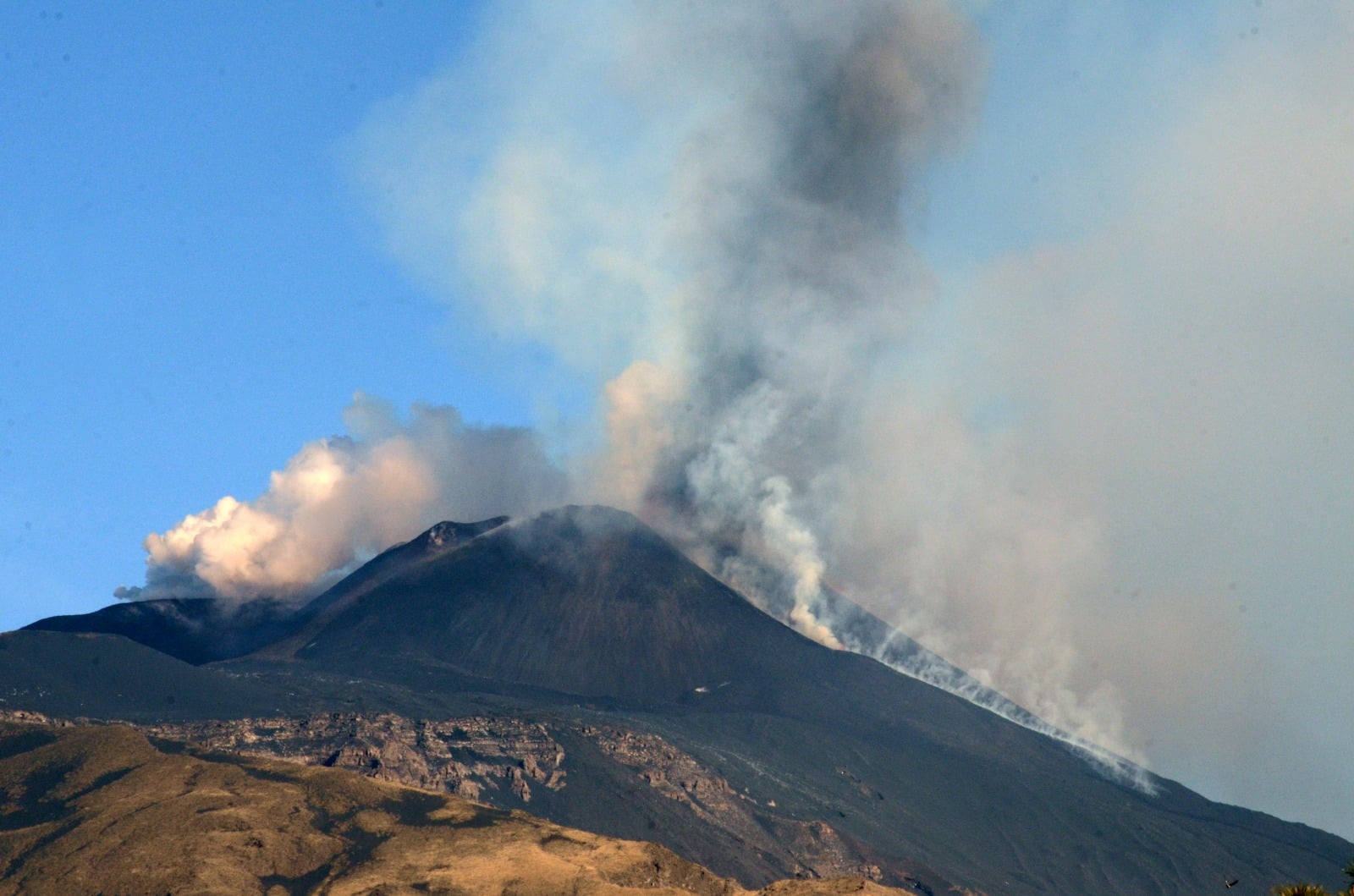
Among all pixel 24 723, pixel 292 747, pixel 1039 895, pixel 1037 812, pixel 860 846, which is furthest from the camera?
pixel 1037 812

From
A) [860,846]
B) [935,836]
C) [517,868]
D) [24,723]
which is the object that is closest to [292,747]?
[24,723]

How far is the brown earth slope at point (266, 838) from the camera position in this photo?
247 ft

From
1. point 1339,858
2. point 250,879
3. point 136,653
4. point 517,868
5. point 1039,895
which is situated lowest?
point 250,879

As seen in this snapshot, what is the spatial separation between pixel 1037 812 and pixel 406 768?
275 feet

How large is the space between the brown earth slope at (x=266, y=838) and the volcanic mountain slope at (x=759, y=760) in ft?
75.6

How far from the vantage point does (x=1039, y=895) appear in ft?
461

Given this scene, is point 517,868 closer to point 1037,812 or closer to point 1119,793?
point 1037,812

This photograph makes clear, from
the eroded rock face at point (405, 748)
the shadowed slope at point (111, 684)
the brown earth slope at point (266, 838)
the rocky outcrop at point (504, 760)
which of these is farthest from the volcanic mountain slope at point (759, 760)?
the brown earth slope at point (266, 838)

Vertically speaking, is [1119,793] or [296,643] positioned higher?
[1119,793]

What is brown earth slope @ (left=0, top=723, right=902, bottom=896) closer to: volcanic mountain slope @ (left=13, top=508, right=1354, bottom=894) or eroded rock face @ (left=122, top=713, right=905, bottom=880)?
eroded rock face @ (left=122, top=713, right=905, bottom=880)

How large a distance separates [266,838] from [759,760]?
3074 inches

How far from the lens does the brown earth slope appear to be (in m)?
75.4

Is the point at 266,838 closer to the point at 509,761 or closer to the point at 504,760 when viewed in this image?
the point at 504,760

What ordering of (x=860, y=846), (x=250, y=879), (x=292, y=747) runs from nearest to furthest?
(x=250, y=879)
(x=292, y=747)
(x=860, y=846)
